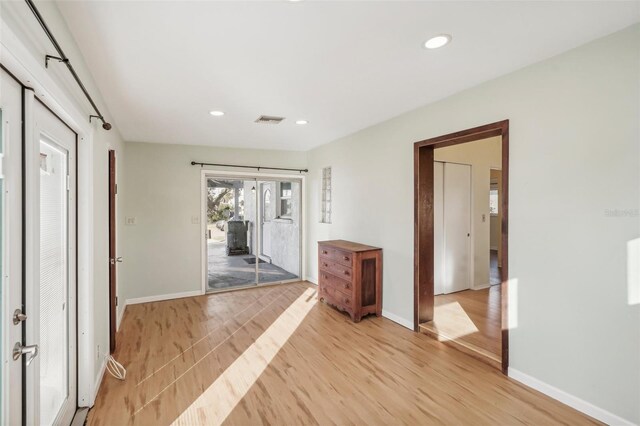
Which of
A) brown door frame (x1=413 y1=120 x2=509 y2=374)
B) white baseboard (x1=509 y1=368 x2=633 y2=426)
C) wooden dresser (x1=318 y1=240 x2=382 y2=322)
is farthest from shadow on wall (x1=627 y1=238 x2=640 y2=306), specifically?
wooden dresser (x1=318 y1=240 x2=382 y2=322)

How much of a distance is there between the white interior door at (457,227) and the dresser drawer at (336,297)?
173 cm

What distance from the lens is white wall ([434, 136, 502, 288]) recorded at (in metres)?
5.00

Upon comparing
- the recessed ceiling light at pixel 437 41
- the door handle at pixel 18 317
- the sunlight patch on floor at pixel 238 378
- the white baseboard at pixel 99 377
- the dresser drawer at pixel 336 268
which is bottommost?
the sunlight patch on floor at pixel 238 378

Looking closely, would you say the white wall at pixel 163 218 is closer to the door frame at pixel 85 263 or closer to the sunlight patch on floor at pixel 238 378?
the sunlight patch on floor at pixel 238 378

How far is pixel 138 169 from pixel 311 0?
4.11m

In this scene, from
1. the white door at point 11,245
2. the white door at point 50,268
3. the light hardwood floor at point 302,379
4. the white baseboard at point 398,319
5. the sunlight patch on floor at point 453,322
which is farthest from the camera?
the white baseboard at point 398,319

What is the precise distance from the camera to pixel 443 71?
8.11 feet

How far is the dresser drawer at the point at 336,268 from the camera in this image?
390cm

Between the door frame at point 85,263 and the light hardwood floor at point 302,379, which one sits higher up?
the door frame at point 85,263

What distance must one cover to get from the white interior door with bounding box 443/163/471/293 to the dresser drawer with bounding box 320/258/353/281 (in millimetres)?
1702

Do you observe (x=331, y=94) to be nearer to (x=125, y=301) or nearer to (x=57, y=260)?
(x=57, y=260)

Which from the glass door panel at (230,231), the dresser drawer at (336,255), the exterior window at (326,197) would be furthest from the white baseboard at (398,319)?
the glass door panel at (230,231)

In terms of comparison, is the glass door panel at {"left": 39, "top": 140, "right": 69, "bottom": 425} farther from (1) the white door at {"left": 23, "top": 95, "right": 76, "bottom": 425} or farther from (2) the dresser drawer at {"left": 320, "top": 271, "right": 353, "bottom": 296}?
(2) the dresser drawer at {"left": 320, "top": 271, "right": 353, "bottom": 296}

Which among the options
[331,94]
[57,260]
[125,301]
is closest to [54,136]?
[57,260]
